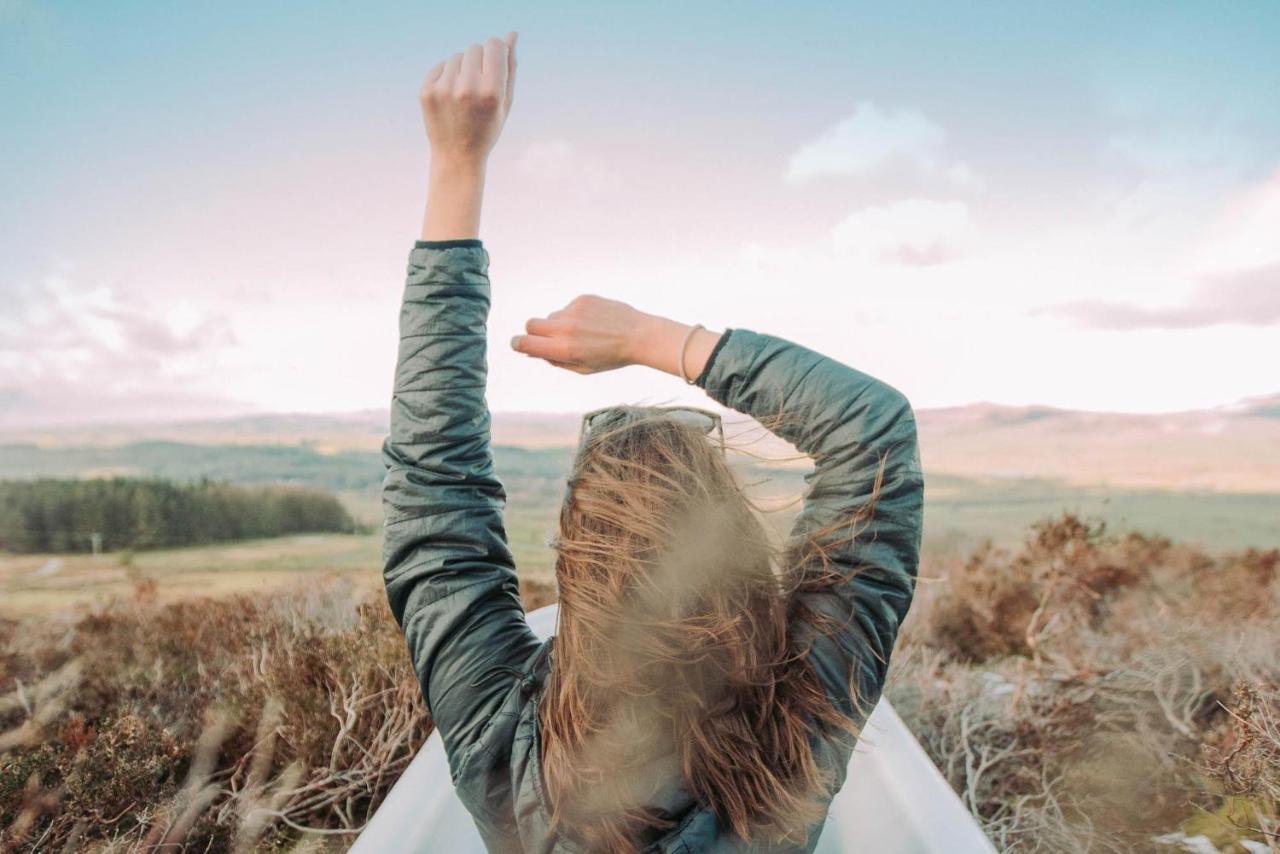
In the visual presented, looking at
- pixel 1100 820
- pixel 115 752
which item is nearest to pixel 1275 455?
pixel 1100 820

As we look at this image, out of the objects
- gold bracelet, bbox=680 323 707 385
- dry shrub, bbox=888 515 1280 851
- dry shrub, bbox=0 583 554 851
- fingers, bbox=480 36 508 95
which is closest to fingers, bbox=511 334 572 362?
gold bracelet, bbox=680 323 707 385

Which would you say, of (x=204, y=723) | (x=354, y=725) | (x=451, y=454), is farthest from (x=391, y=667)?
(x=451, y=454)

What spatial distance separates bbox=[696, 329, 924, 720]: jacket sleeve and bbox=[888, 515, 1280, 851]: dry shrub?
1.11m

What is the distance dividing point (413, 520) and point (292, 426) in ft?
9.37

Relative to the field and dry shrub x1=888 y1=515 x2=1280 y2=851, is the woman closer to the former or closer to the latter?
the field

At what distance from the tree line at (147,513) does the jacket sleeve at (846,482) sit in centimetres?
213

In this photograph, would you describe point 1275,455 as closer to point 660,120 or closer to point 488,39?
point 660,120

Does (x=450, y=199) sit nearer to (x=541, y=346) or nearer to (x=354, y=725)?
(x=541, y=346)

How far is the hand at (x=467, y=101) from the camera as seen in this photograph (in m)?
0.63

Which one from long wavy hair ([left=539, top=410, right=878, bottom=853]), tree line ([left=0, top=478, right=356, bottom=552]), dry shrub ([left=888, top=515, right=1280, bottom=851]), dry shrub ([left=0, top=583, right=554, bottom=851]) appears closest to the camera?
long wavy hair ([left=539, top=410, right=878, bottom=853])

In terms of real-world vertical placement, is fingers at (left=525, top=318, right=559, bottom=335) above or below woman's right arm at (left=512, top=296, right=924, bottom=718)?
above

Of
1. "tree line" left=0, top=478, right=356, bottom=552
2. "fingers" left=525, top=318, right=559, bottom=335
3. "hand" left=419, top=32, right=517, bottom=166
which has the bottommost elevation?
"tree line" left=0, top=478, right=356, bottom=552

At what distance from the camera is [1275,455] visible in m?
3.29

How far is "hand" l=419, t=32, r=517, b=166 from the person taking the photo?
63 cm
